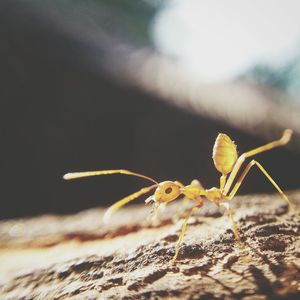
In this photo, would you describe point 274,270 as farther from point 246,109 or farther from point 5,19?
point 5,19

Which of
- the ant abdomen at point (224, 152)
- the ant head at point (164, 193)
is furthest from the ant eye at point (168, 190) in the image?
the ant abdomen at point (224, 152)

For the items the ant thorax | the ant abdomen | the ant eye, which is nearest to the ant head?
the ant eye

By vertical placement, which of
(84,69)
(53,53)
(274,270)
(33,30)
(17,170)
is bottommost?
(274,270)

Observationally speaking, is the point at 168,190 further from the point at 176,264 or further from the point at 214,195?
the point at 176,264

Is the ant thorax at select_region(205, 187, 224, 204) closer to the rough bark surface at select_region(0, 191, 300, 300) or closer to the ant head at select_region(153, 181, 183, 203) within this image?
the rough bark surface at select_region(0, 191, 300, 300)

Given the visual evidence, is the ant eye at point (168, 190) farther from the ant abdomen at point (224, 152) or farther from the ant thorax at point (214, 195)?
the ant abdomen at point (224, 152)

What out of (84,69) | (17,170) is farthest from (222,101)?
(17,170)

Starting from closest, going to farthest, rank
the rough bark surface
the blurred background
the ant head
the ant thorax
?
1. the rough bark surface
2. the ant head
3. the ant thorax
4. the blurred background
